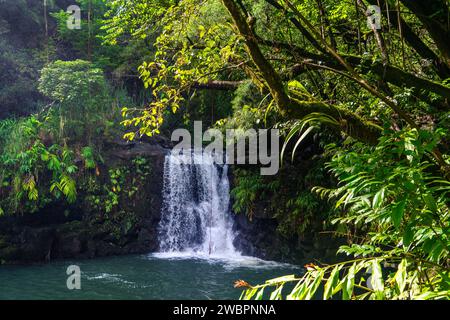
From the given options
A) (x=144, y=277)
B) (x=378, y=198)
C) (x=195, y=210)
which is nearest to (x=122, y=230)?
(x=195, y=210)

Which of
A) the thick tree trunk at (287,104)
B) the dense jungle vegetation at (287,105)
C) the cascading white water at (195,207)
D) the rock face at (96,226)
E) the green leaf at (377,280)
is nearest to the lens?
the green leaf at (377,280)

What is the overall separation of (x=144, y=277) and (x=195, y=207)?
460cm

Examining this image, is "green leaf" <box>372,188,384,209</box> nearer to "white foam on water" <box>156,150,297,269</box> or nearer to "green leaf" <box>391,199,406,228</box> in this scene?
"green leaf" <box>391,199,406,228</box>

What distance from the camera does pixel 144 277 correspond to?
10.5 meters

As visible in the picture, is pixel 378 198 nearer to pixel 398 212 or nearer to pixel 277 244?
pixel 398 212

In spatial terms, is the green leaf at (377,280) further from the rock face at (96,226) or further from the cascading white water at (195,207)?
the rock face at (96,226)

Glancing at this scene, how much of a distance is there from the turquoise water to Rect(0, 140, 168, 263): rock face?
27.1 inches

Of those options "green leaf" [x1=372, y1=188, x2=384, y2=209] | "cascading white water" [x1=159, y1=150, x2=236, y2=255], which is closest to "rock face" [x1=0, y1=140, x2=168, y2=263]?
"cascading white water" [x1=159, y1=150, x2=236, y2=255]

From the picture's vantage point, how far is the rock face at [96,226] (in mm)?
12453

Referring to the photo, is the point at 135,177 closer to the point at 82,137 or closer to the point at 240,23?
the point at 82,137

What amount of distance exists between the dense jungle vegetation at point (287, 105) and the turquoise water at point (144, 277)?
1230 mm

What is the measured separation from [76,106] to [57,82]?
0.98 m

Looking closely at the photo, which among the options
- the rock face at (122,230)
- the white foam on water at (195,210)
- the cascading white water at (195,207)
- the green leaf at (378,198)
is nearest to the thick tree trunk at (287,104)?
the green leaf at (378,198)

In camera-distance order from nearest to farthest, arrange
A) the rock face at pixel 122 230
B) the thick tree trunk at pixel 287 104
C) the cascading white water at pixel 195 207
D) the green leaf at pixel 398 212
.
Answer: the green leaf at pixel 398 212
the thick tree trunk at pixel 287 104
the rock face at pixel 122 230
the cascading white water at pixel 195 207
